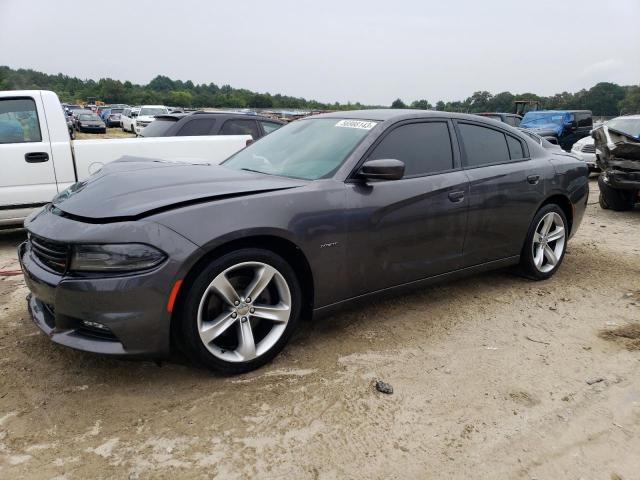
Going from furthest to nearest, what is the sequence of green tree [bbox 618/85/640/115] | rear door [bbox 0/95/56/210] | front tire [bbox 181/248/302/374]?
green tree [bbox 618/85/640/115] < rear door [bbox 0/95/56/210] < front tire [bbox 181/248/302/374]

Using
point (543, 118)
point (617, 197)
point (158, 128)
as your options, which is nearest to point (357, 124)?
point (158, 128)

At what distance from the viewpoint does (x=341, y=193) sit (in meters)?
3.15

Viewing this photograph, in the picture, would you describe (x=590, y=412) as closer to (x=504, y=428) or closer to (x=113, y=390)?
(x=504, y=428)

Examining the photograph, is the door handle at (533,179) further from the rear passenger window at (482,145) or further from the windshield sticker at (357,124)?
the windshield sticker at (357,124)

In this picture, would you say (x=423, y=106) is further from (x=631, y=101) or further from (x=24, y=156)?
(x=631, y=101)

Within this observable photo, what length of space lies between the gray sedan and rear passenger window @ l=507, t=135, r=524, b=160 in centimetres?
3

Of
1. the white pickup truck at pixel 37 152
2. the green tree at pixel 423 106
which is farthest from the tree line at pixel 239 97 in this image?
the white pickup truck at pixel 37 152

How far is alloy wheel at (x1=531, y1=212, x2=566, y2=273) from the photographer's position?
4602mm

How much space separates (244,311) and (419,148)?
1834mm

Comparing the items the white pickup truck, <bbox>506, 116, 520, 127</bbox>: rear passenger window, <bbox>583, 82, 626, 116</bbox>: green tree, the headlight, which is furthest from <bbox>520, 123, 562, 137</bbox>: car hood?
<bbox>583, 82, 626, 116</bbox>: green tree

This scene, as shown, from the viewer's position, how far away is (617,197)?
8367 millimetres

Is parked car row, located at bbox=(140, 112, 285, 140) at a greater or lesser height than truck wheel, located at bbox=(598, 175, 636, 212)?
greater

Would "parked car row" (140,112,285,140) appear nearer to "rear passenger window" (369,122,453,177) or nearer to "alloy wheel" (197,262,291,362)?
"rear passenger window" (369,122,453,177)

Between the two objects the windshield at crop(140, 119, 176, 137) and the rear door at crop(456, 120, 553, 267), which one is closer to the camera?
the rear door at crop(456, 120, 553, 267)
